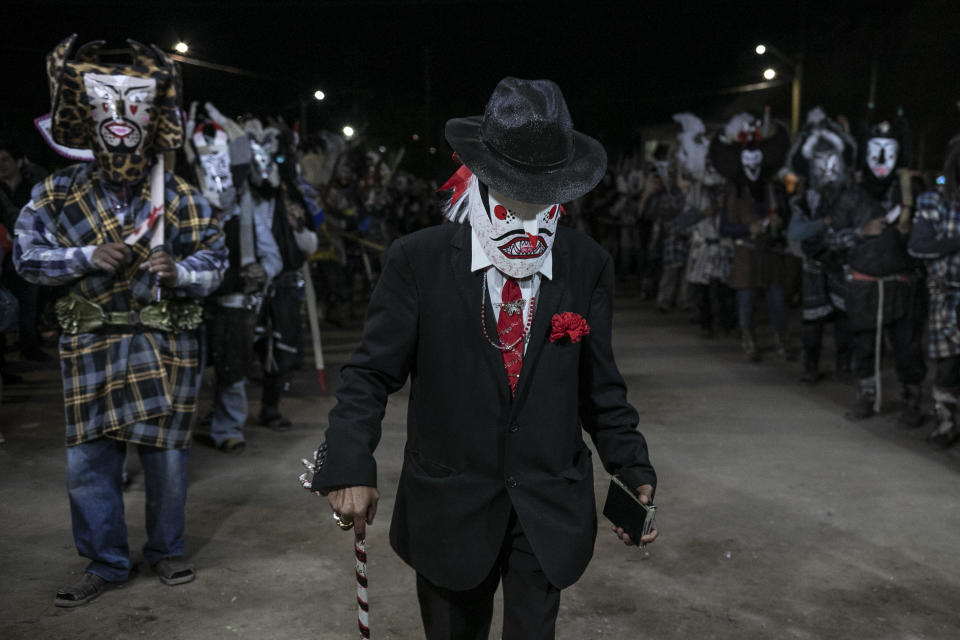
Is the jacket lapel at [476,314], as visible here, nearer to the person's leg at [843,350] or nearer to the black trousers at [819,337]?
the black trousers at [819,337]

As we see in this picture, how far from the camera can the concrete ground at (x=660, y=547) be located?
13.1ft

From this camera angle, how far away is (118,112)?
4254 mm

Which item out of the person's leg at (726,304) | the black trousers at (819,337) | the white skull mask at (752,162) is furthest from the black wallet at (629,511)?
the person's leg at (726,304)

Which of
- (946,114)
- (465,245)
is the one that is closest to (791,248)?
(465,245)

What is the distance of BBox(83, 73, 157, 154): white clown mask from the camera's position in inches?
166

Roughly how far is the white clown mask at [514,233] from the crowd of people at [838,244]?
5037 mm

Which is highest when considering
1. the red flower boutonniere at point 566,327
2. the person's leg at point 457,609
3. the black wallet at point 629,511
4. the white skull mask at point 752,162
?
the white skull mask at point 752,162

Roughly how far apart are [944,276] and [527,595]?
5336mm

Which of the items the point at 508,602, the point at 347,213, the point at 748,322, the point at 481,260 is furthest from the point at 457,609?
the point at 347,213

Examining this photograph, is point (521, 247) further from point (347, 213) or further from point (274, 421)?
point (347, 213)

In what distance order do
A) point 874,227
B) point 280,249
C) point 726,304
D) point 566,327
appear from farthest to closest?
point 726,304, point 874,227, point 280,249, point 566,327

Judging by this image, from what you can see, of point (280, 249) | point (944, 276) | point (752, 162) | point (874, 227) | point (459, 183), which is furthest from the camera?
point (752, 162)

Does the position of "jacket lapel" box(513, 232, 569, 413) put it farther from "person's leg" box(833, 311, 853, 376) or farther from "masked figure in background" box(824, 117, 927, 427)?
"person's leg" box(833, 311, 853, 376)

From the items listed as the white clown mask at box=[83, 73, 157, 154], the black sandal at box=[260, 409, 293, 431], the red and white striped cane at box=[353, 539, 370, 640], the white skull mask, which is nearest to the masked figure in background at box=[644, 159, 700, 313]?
the white skull mask
